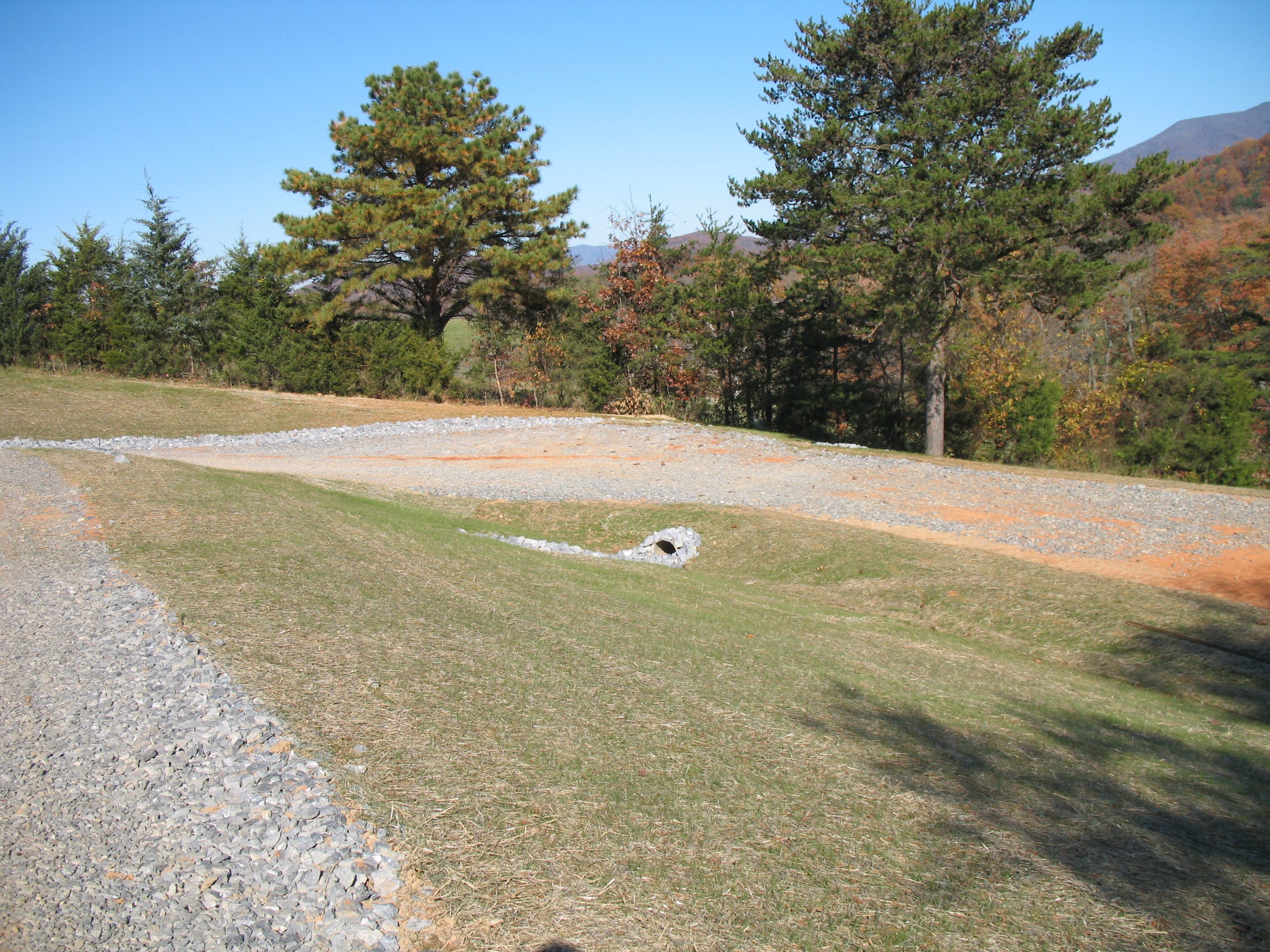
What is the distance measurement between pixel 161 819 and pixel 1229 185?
2725 inches

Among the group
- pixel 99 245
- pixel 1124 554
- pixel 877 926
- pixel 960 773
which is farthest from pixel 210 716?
pixel 99 245

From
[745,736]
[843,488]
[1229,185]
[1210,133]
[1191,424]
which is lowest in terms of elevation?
[745,736]

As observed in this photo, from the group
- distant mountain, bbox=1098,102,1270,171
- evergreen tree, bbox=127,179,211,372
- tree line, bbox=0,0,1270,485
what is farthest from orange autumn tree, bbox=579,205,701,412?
distant mountain, bbox=1098,102,1270,171

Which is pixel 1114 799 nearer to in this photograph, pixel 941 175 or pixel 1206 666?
pixel 1206 666

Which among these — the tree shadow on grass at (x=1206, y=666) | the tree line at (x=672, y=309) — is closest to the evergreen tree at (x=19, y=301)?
the tree line at (x=672, y=309)

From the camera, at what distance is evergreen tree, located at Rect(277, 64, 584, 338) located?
2605 cm

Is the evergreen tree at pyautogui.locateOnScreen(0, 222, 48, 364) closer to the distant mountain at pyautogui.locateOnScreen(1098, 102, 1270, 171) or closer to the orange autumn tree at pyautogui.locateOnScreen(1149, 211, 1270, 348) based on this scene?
the orange autumn tree at pyautogui.locateOnScreen(1149, 211, 1270, 348)

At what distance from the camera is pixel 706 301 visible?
82.0 feet

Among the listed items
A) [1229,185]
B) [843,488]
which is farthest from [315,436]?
[1229,185]

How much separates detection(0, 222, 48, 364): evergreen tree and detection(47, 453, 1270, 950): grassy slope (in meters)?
20.3

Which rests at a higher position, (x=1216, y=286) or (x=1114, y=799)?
(x=1216, y=286)

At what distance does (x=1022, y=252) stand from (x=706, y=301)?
923cm

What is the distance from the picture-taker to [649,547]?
38.8ft

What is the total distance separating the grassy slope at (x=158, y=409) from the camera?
18.6 m
